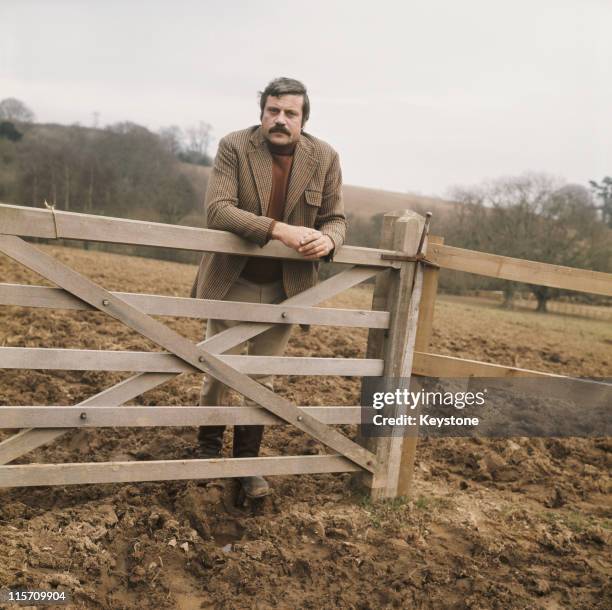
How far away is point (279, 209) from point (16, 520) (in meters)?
2.19

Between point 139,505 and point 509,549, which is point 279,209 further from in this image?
point 509,549

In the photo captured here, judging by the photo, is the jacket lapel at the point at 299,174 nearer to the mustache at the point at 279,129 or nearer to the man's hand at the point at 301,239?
the mustache at the point at 279,129

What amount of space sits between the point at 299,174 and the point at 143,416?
1590 millimetres

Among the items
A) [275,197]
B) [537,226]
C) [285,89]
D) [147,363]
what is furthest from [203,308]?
[537,226]

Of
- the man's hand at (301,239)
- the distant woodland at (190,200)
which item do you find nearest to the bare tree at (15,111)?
the distant woodland at (190,200)

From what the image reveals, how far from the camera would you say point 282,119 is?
344 centimetres

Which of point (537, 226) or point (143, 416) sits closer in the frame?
point (143, 416)

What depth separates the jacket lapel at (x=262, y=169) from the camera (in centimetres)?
349

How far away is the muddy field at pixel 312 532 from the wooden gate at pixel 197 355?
0.93 ft

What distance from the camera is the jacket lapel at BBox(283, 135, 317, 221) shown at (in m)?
3.54

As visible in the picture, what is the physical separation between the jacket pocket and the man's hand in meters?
0.36

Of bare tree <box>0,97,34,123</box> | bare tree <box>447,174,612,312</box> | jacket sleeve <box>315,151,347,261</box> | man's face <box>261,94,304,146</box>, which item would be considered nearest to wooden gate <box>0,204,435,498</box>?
jacket sleeve <box>315,151,347,261</box>

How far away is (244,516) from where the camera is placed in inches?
145

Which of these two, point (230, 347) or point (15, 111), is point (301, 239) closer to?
point (230, 347)
